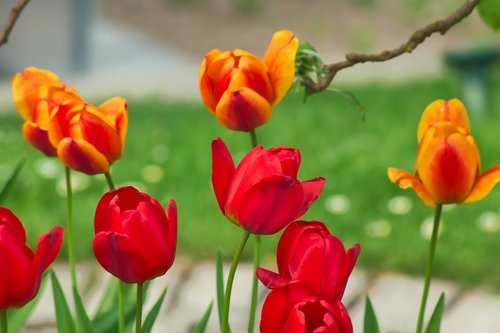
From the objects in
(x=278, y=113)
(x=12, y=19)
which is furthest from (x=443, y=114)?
(x=278, y=113)

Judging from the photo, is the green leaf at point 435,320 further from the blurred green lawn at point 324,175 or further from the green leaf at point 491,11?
the blurred green lawn at point 324,175

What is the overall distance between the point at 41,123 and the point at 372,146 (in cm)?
344

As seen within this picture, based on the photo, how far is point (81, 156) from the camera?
129cm

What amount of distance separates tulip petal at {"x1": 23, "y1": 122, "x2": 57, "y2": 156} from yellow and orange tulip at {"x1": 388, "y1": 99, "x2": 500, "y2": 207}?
44 cm

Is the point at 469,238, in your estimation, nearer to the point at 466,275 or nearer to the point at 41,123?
the point at 466,275

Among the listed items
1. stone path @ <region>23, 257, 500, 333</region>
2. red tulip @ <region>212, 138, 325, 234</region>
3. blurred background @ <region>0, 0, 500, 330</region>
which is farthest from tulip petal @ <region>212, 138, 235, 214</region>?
stone path @ <region>23, 257, 500, 333</region>

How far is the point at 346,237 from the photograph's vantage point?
11.8 feet

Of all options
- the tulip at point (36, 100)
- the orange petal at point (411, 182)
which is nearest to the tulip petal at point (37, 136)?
the tulip at point (36, 100)

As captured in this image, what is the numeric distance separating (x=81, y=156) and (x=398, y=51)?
376 millimetres

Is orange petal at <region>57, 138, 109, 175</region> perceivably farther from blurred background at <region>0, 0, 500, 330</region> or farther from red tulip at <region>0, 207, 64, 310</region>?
blurred background at <region>0, 0, 500, 330</region>

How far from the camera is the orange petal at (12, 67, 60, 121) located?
1.42 m

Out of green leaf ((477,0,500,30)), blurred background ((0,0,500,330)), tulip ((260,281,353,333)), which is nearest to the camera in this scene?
tulip ((260,281,353,333))

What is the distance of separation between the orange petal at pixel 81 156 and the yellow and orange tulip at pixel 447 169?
33cm

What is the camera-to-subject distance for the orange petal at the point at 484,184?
1.24 metres
